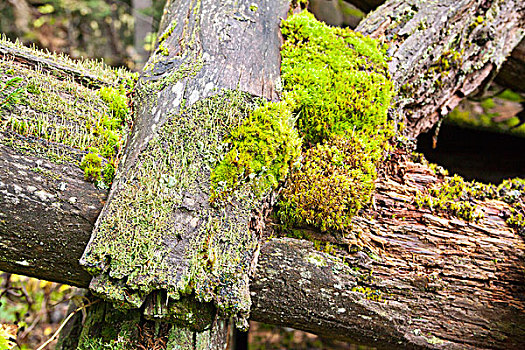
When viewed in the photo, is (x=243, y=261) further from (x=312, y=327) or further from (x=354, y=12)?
(x=354, y=12)

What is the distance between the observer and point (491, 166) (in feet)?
14.6

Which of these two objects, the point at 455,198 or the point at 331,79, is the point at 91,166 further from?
the point at 455,198

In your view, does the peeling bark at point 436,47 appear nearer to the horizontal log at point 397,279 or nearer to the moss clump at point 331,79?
the moss clump at point 331,79

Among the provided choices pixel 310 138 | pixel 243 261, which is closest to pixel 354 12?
pixel 310 138

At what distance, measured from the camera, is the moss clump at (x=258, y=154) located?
1672 mm

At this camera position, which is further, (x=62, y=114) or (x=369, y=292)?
(x=369, y=292)

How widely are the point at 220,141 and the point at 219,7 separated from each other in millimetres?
907

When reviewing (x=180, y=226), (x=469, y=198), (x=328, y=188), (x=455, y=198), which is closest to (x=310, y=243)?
(x=328, y=188)

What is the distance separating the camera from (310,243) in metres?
1.85

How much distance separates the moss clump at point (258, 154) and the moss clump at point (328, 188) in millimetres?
147

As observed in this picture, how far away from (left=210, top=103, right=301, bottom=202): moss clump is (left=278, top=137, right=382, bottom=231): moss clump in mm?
147

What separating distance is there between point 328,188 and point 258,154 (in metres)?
0.40

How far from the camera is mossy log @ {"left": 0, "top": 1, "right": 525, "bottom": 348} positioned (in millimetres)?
1604

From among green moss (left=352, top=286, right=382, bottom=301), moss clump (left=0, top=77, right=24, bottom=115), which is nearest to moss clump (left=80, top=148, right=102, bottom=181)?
moss clump (left=0, top=77, right=24, bottom=115)
